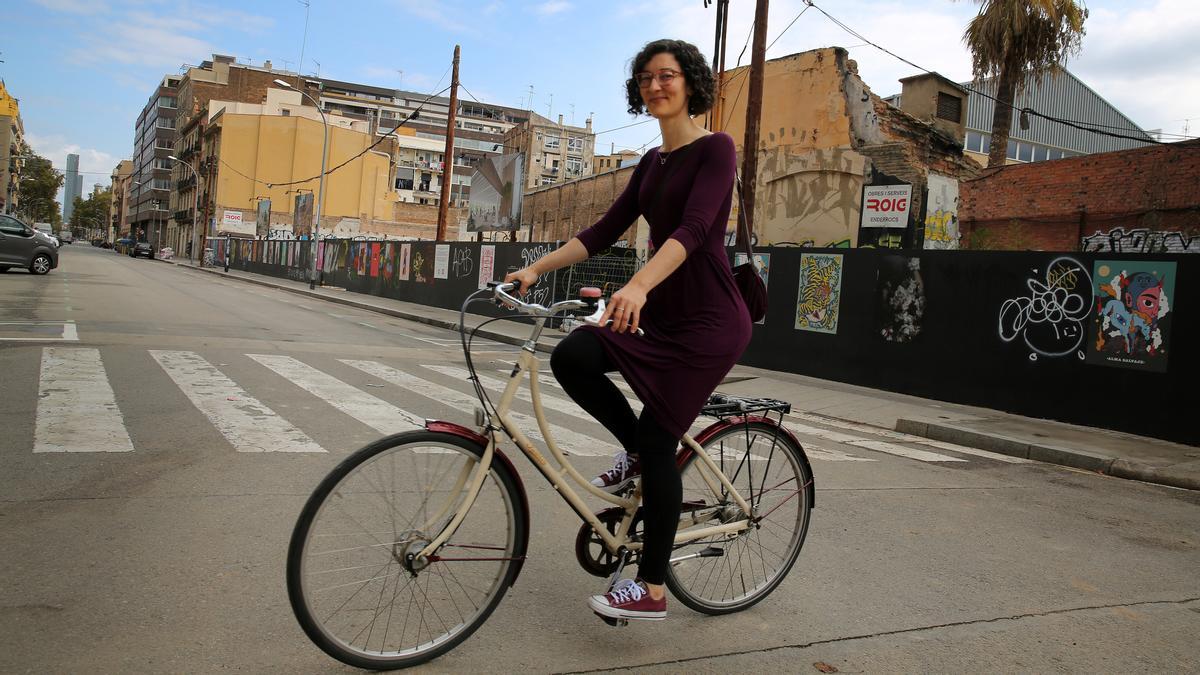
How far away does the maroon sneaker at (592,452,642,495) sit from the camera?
9.75ft

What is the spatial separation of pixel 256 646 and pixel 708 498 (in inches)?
65.2

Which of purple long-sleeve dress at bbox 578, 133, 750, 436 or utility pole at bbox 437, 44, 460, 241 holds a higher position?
utility pole at bbox 437, 44, 460, 241

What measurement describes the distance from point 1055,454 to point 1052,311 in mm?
3006

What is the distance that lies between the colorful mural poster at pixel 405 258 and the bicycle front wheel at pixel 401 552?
2713 centimetres

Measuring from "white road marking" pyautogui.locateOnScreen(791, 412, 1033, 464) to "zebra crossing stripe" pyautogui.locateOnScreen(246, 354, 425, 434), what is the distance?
4.93 metres

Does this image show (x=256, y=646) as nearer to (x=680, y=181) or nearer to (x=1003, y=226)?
(x=680, y=181)

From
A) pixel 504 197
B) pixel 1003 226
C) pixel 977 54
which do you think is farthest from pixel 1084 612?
pixel 504 197

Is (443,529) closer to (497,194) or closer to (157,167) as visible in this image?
(497,194)

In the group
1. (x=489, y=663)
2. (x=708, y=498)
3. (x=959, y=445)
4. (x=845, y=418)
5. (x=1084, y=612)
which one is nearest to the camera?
(x=489, y=663)

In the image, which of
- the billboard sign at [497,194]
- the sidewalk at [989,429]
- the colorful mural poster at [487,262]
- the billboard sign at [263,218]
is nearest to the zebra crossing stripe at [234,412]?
the sidewalk at [989,429]

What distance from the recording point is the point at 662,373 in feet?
9.16

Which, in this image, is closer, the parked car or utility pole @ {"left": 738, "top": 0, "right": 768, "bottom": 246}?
utility pole @ {"left": 738, "top": 0, "right": 768, "bottom": 246}

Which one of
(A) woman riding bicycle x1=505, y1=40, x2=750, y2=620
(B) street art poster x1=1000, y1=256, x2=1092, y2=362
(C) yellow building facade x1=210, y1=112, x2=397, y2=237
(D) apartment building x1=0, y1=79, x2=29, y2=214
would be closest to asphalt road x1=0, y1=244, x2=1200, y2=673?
(A) woman riding bicycle x1=505, y1=40, x2=750, y2=620

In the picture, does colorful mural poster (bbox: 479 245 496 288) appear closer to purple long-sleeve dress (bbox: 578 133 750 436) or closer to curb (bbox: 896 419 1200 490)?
curb (bbox: 896 419 1200 490)
